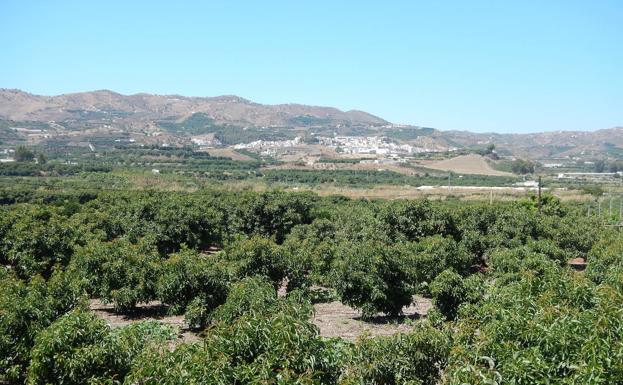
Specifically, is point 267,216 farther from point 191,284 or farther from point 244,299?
point 244,299

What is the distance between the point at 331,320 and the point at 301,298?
4.81 meters

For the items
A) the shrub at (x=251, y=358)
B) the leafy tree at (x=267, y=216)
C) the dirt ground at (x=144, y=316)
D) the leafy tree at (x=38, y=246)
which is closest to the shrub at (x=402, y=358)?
the shrub at (x=251, y=358)

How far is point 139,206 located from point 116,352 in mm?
28319

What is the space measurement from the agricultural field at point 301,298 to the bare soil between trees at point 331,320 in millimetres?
103

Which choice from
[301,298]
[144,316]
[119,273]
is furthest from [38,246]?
[301,298]

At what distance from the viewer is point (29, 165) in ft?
349

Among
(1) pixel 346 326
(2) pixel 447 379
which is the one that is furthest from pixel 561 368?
→ (1) pixel 346 326

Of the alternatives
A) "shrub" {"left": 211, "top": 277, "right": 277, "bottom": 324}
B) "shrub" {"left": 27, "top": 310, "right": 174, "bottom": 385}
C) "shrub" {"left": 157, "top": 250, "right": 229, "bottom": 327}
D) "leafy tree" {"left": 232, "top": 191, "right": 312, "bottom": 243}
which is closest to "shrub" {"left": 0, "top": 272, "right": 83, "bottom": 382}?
"shrub" {"left": 27, "top": 310, "right": 174, "bottom": 385}

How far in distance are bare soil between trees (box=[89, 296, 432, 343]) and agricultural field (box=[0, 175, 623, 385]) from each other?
0.34 ft

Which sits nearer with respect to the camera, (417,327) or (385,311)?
(417,327)

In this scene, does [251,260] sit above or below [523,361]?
below

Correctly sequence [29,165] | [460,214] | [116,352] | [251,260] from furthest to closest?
[29,165]
[460,214]
[251,260]
[116,352]

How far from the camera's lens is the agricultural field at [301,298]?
371 inches

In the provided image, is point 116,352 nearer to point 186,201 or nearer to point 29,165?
point 186,201
